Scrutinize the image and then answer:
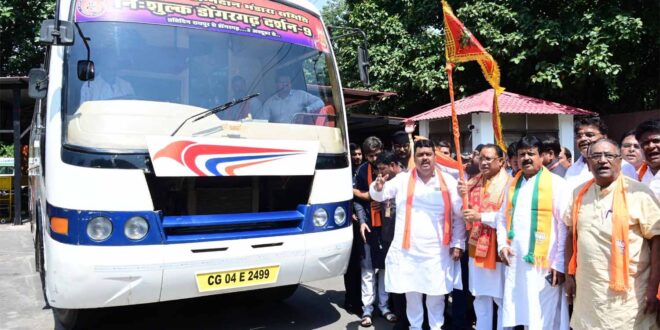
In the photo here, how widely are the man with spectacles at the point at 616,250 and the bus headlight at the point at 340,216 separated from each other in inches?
73.9

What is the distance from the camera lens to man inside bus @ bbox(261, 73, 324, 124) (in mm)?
4027

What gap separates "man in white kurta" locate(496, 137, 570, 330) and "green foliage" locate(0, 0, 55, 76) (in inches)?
537

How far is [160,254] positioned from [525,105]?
31.2 ft

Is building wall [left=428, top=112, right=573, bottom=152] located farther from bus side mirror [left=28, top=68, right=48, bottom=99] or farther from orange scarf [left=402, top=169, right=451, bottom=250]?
bus side mirror [left=28, top=68, right=48, bottom=99]

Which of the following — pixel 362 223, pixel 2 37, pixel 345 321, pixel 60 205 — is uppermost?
pixel 2 37

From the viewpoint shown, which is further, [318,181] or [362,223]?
[362,223]

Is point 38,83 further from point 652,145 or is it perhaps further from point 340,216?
point 652,145

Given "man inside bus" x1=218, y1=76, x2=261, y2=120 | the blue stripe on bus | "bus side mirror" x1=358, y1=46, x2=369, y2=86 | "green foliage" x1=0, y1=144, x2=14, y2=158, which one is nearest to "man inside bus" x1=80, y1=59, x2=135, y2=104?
"man inside bus" x1=218, y1=76, x2=261, y2=120

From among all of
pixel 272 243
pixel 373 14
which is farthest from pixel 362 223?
pixel 373 14

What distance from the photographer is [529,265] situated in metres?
3.28

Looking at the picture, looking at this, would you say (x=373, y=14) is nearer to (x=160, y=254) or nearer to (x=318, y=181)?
(x=318, y=181)

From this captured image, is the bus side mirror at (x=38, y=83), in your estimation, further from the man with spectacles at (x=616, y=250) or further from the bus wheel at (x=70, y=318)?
the man with spectacles at (x=616, y=250)

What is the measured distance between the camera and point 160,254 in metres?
3.34

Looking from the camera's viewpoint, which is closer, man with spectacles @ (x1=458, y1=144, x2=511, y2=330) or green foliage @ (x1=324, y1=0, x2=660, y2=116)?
man with spectacles @ (x1=458, y1=144, x2=511, y2=330)
